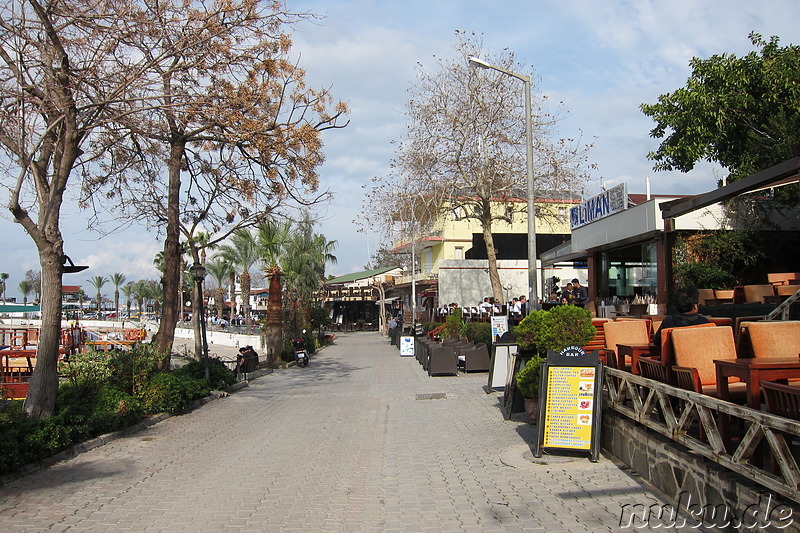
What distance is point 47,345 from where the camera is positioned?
1020 cm

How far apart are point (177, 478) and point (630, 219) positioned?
50.0ft

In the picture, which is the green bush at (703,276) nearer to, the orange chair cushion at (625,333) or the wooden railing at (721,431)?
the orange chair cushion at (625,333)

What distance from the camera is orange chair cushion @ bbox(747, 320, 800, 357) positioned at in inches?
227

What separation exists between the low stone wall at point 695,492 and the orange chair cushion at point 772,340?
1097 millimetres

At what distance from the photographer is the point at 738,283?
18141mm

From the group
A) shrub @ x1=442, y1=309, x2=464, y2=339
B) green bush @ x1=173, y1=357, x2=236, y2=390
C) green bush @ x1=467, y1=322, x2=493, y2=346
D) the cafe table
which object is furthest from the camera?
shrub @ x1=442, y1=309, x2=464, y2=339

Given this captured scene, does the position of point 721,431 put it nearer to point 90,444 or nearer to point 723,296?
point 90,444

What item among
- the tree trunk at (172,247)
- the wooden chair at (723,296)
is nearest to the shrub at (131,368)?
the tree trunk at (172,247)

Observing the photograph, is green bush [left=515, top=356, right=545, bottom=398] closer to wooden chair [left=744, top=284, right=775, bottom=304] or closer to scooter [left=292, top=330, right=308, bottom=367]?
wooden chair [left=744, top=284, right=775, bottom=304]

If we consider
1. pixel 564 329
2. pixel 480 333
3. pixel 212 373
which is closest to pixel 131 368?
pixel 212 373

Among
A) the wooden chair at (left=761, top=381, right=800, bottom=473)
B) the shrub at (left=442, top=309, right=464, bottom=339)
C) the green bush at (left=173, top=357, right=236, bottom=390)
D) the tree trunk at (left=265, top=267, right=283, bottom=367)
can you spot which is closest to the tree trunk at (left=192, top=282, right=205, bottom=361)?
the green bush at (left=173, top=357, right=236, bottom=390)

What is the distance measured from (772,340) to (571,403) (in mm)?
2592

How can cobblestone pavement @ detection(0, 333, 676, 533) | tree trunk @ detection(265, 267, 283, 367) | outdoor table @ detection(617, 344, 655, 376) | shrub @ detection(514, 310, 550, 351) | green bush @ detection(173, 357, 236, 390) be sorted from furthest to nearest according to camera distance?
1. tree trunk @ detection(265, 267, 283, 367)
2. green bush @ detection(173, 357, 236, 390)
3. shrub @ detection(514, 310, 550, 351)
4. outdoor table @ detection(617, 344, 655, 376)
5. cobblestone pavement @ detection(0, 333, 676, 533)

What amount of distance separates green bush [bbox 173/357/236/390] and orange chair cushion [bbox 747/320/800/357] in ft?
44.1
